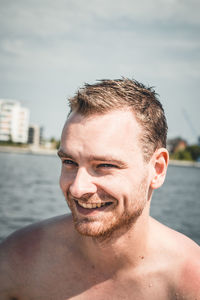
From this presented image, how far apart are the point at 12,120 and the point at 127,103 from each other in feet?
452

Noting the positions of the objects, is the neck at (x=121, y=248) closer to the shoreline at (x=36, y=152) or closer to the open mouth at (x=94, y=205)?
the open mouth at (x=94, y=205)

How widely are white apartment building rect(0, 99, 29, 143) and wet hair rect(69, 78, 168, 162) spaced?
13540cm

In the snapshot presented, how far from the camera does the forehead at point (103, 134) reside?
2.23m

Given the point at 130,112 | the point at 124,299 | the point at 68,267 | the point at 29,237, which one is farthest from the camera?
the point at 29,237

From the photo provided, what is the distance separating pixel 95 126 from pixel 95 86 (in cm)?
38

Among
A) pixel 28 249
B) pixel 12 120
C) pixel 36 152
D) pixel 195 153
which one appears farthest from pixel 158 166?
pixel 195 153

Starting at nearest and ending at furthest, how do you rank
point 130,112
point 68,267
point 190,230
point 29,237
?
point 130,112 < point 68,267 < point 29,237 < point 190,230

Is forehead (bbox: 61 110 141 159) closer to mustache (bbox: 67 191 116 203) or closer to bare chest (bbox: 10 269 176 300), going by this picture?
mustache (bbox: 67 191 116 203)

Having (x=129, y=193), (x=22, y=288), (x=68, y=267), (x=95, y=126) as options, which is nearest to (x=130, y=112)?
(x=95, y=126)

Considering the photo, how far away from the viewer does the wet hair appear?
235 centimetres

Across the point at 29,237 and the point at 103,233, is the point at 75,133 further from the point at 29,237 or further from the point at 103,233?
the point at 29,237

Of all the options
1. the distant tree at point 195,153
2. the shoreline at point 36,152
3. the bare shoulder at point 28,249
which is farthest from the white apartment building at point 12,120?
the bare shoulder at point 28,249

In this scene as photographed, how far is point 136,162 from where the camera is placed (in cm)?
232

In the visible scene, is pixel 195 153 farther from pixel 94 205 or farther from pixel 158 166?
pixel 94 205
